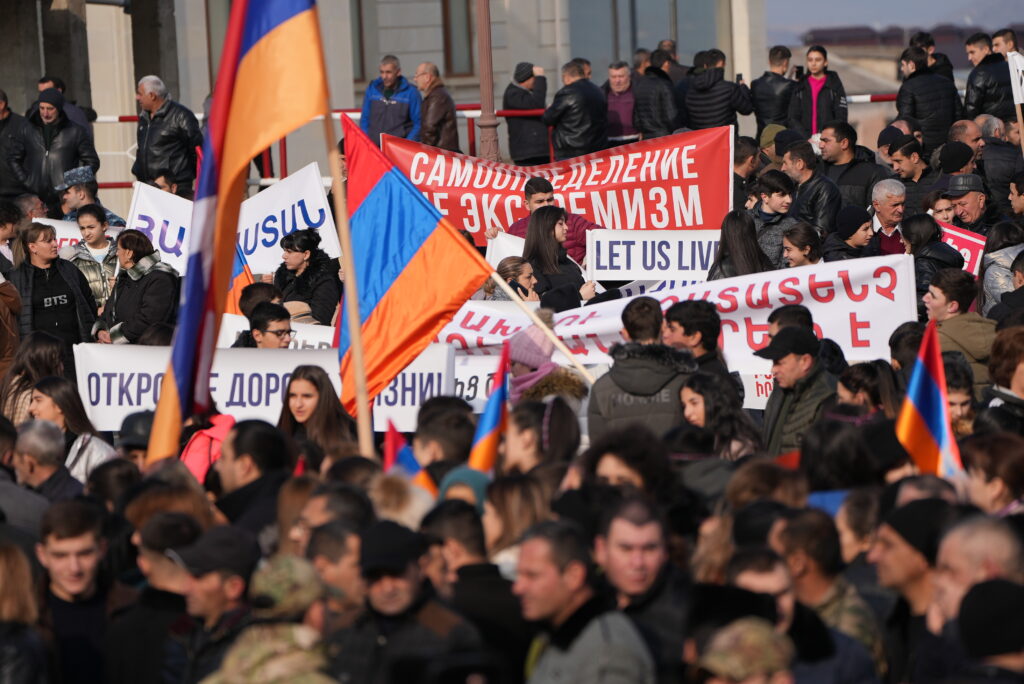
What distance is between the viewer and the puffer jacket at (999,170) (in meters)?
14.7

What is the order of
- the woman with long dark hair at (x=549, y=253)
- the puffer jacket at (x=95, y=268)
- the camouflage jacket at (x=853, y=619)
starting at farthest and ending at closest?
the puffer jacket at (x=95, y=268) → the woman with long dark hair at (x=549, y=253) → the camouflage jacket at (x=853, y=619)

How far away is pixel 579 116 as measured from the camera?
58.7ft

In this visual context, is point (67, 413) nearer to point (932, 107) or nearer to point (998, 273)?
point (998, 273)

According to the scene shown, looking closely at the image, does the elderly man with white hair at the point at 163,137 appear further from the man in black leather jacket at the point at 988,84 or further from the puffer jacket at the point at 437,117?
the man in black leather jacket at the point at 988,84

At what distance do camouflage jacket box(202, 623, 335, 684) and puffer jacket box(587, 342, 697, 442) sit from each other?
3.58m

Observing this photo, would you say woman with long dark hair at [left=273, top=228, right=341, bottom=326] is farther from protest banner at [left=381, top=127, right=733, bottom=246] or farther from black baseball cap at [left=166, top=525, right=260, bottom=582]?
black baseball cap at [left=166, top=525, right=260, bottom=582]

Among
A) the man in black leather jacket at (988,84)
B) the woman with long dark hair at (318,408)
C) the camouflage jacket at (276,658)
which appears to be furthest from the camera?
the man in black leather jacket at (988,84)

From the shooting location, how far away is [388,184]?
32.0 feet

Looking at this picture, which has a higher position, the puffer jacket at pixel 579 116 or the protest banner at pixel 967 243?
the puffer jacket at pixel 579 116

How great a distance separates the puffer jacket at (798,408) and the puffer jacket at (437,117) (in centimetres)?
1016

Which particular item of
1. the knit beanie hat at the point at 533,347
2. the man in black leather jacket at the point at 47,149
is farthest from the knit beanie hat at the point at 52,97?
the knit beanie hat at the point at 533,347

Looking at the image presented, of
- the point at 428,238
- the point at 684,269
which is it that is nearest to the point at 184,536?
the point at 428,238

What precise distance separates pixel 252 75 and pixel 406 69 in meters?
22.1

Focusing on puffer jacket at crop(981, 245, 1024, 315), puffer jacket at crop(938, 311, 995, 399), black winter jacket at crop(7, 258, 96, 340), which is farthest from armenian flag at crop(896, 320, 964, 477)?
black winter jacket at crop(7, 258, 96, 340)
